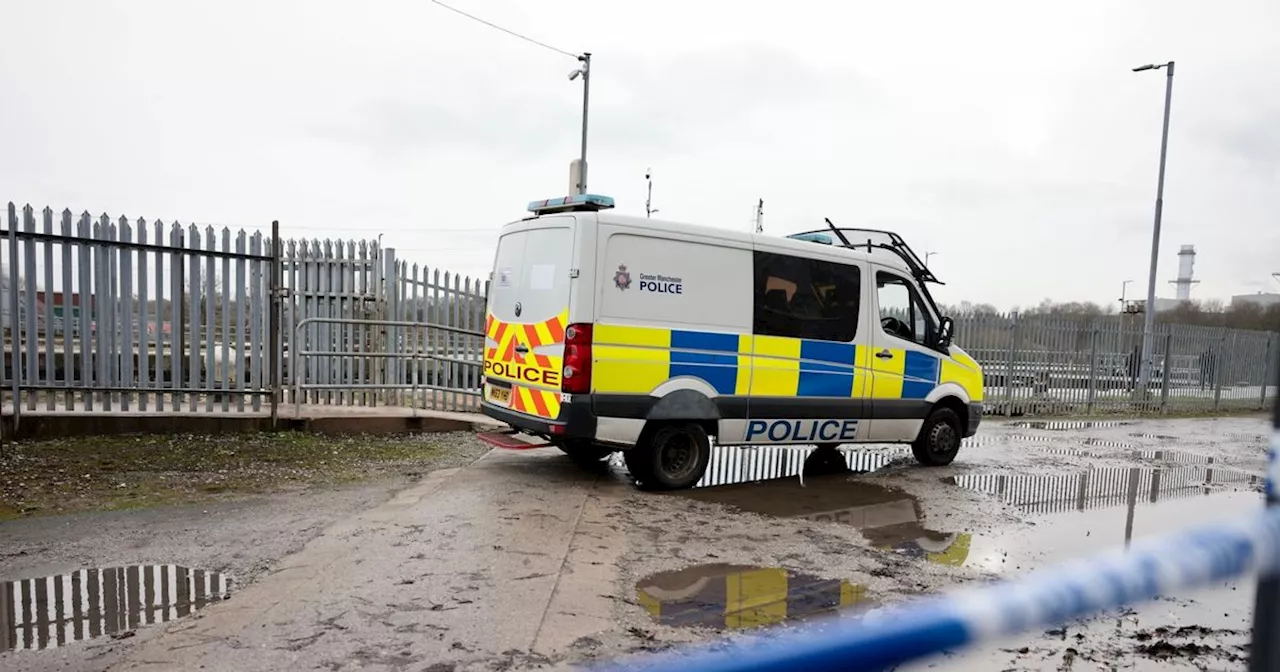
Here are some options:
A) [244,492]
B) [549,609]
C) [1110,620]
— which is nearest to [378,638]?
[549,609]

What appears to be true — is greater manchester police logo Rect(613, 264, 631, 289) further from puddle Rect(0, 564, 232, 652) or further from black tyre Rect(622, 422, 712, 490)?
puddle Rect(0, 564, 232, 652)

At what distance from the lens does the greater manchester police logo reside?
18.5 feet

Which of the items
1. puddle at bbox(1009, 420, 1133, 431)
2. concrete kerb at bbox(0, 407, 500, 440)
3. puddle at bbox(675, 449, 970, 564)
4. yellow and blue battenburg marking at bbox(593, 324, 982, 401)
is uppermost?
yellow and blue battenburg marking at bbox(593, 324, 982, 401)

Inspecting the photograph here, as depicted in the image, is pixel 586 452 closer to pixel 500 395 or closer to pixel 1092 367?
pixel 500 395

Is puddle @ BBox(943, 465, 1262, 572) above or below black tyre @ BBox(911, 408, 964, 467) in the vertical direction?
below

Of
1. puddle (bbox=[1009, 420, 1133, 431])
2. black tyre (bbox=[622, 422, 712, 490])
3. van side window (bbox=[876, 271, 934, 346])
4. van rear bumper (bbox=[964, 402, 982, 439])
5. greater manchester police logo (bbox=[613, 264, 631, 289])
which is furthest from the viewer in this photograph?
puddle (bbox=[1009, 420, 1133, 431])

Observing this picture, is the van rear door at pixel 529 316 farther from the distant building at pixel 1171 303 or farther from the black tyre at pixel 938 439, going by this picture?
the distant building at pixel 1171 303

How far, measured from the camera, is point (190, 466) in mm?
6082

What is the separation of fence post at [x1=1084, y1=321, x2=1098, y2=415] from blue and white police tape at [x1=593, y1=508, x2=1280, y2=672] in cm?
1558

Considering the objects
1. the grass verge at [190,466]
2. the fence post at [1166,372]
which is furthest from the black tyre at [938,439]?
the fence post at [1166,372]

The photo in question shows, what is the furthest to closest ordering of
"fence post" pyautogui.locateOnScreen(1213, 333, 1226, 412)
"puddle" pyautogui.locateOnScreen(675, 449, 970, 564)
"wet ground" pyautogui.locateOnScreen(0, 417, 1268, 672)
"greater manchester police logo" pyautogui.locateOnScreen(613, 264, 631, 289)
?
"fence post" pyautogui.locateOnScreen(1213, 333, 1226, 412)
"greater manchester police logo" pyautogui.locateOnScreen(613, 264, 631, 289)
"puddle" pyautogui.locateOnScreen(675, 449, 970, 564)
"wet ground" pyautogui.locateOnScreen(0, 417, 1268, 672)

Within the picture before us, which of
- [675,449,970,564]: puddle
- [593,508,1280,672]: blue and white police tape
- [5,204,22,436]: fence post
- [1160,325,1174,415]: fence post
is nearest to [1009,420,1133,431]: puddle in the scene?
[1160,325,1174,415]: fence post

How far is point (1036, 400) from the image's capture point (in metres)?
14.1

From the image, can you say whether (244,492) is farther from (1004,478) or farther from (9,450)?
(1004,478)
